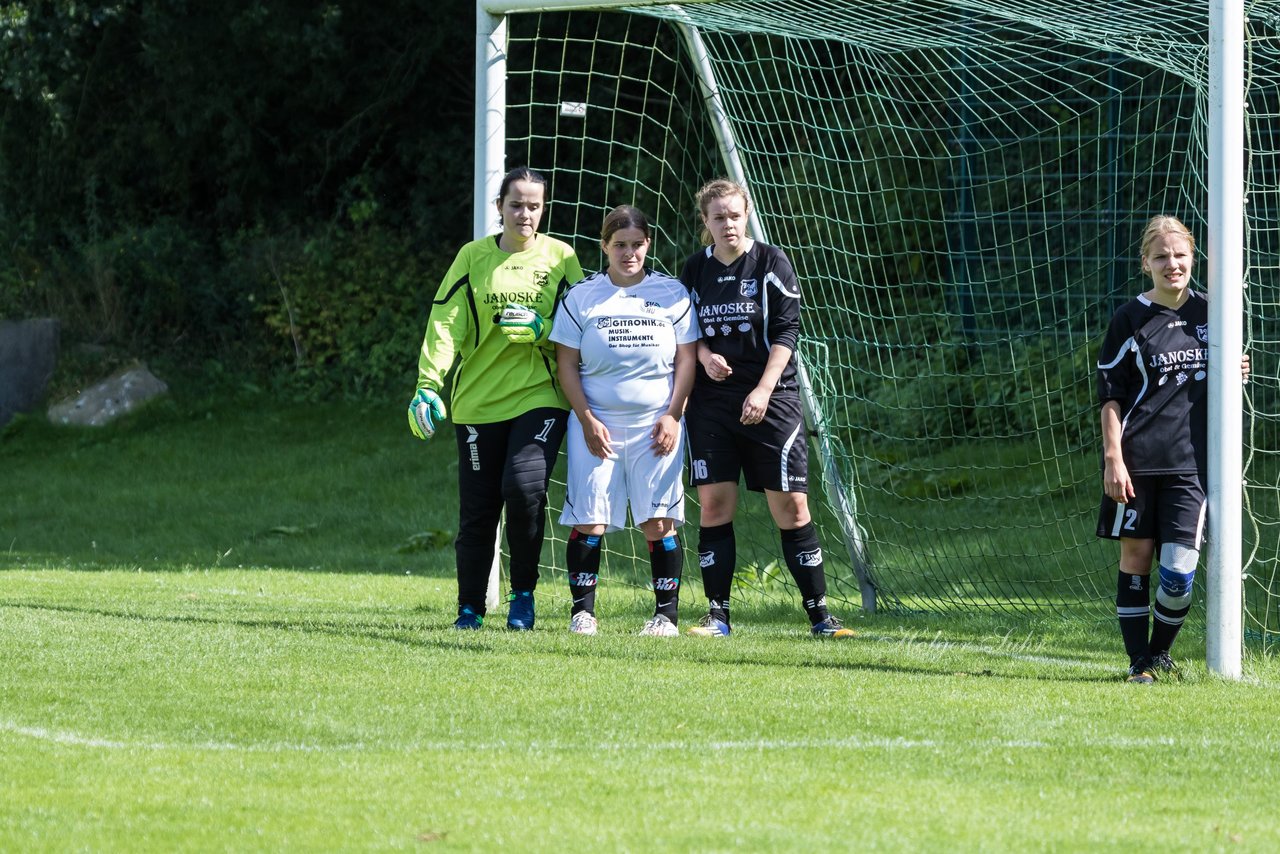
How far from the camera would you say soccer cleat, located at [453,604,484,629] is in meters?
7.27

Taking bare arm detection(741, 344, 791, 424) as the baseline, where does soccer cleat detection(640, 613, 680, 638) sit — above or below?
below

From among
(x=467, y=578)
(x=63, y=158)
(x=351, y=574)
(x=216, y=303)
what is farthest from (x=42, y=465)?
(x=467, y=578)

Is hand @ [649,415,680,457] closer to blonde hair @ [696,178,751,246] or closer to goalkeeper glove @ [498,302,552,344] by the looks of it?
goalkeeper glove @ [498,302,552,344]

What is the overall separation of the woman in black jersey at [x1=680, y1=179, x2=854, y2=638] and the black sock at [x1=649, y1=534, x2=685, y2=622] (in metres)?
0.15

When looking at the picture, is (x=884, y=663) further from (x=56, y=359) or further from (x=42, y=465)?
(x=56, y=359)

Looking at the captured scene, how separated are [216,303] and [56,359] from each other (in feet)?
6.56

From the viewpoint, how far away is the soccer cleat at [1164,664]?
612cm

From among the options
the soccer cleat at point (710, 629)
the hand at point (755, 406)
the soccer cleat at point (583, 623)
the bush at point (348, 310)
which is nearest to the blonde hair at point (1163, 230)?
the hand at point (755, 406)

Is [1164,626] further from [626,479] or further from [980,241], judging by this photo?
[980,241]

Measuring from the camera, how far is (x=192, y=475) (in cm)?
1645

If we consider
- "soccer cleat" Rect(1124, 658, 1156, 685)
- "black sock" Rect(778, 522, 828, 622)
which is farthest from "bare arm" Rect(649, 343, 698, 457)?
"soccer cleat" Rect(1124, 658, 1156, 685)

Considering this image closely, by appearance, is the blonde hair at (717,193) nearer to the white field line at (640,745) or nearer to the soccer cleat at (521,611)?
the soccer cleat at (521,611)

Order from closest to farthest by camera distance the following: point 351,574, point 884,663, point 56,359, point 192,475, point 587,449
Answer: point 884,663, point 587,449, point 351,574, point 192,475, point 56,359

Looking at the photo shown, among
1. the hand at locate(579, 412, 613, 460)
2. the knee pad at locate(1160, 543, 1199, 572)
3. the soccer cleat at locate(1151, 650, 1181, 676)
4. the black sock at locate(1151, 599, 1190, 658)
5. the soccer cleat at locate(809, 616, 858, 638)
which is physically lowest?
the soccer cleat at locate(809, 616, 858, 638)
